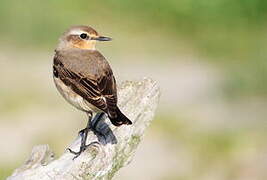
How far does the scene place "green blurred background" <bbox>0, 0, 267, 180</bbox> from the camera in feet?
40.7

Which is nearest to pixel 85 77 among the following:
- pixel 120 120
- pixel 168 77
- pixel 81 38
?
pixel 81 38

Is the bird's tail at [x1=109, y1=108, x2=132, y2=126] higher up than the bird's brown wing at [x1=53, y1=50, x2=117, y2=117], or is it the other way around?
the bird's tail at [x1=109, y1=108, x2=132, y2=126]

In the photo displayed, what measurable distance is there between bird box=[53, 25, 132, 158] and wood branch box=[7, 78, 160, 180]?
11 centimetres

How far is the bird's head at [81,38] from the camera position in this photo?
916cm

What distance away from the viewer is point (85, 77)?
8.66m

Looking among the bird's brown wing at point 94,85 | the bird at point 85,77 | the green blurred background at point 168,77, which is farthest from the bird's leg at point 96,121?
the green blurred background at point 168,77

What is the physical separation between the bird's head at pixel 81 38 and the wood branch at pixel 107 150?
0.73m

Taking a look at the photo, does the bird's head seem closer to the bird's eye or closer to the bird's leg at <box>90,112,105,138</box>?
the bird's eye

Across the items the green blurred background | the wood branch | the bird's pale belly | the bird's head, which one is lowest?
the green blurred background

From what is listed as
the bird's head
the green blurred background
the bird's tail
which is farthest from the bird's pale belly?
the green blurred background

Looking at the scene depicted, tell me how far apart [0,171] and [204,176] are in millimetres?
2032

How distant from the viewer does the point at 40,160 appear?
7.99 m

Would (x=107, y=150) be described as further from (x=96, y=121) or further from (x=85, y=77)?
(x=85, y=77)

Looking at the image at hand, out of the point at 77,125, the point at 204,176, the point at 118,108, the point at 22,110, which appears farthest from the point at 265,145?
the point at 118,108
